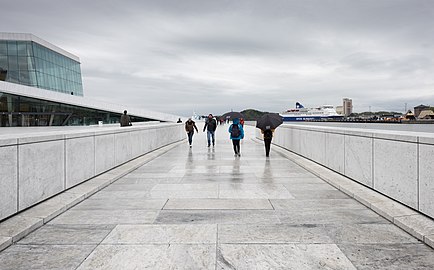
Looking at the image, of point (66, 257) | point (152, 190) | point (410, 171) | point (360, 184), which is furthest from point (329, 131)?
point (66, 257)

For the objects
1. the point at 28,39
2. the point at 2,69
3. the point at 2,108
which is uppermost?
the point at 28,39

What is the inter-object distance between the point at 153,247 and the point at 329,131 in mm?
7461

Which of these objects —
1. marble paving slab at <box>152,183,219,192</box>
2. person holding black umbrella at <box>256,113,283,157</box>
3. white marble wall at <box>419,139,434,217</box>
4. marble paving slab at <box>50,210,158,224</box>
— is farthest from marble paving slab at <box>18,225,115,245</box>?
person holding black umbrella at <box>256,113,283,157</box>

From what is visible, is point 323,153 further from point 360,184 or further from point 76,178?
point 76,178

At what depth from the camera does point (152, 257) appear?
4.30 m

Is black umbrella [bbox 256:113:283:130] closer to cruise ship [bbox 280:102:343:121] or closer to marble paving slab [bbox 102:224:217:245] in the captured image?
marble paving slab [bbox 102:224:217:245]

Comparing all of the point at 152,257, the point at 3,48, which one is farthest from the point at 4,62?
the point at 152,257

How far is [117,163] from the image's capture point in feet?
37.8

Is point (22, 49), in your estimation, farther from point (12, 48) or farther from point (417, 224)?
point (417, 224)

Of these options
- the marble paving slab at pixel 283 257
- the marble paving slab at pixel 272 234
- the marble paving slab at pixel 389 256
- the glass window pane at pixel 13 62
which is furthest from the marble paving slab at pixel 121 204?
the glass window pane at pixel 13 62

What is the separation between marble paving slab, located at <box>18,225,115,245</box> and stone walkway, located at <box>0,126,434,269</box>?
0.01 metres

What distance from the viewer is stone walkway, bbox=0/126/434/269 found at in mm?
4195

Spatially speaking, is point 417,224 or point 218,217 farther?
point 218,217

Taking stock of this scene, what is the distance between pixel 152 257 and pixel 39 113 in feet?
122
